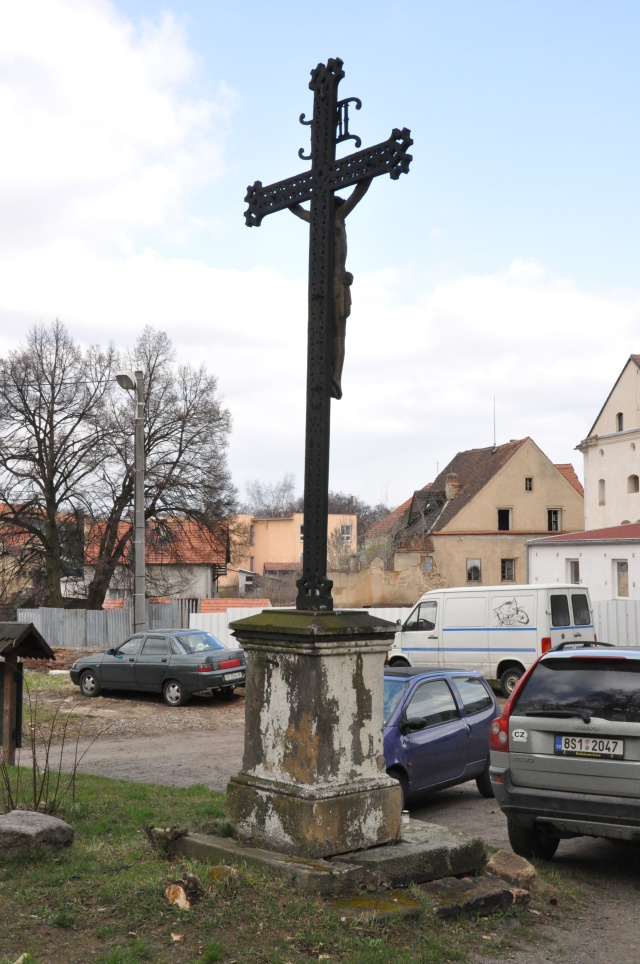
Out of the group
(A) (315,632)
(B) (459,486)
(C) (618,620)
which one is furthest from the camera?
(B) (459,486)

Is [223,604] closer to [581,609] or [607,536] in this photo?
[607,536]

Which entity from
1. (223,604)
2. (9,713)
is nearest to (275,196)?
(9,713)

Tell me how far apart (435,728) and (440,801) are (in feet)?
4.09

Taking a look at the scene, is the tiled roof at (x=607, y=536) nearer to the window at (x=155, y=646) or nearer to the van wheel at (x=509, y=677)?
the van wheel at (x=509, y=677)

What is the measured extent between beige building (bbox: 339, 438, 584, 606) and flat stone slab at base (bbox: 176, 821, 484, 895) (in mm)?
41557

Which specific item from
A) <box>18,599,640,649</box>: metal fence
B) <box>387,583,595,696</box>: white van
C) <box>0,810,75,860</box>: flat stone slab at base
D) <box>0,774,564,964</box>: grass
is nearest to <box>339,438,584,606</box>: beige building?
<box>18,599,640,649</box>: metal fence

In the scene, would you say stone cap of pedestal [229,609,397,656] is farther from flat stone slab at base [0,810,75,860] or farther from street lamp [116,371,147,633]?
street lamp [116,371,147,633]

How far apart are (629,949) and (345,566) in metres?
58.7

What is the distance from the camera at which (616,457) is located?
→ 150 ft

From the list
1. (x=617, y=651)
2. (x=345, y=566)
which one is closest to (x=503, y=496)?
(x=345, y=566)

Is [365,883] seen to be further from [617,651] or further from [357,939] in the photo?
[617,651]

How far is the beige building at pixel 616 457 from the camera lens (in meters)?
44.6

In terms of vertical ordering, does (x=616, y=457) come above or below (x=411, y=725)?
above

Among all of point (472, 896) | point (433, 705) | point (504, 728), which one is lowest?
point (472, 896)
